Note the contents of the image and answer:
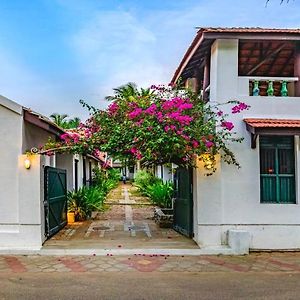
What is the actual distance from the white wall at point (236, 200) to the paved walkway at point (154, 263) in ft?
2.13

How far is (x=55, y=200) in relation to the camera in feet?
43.7

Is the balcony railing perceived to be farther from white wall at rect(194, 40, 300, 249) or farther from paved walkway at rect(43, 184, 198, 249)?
paved walkway at rect(43, 184, 198, 249)

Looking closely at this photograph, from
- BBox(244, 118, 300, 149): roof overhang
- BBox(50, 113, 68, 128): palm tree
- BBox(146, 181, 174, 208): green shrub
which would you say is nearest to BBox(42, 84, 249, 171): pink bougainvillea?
BBox(244, 118, 300, 149): roof overhang

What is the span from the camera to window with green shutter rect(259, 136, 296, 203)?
11.4 meters

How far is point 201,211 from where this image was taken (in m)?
11.3

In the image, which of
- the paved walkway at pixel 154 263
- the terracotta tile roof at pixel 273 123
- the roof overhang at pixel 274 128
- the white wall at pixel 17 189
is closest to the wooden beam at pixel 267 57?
the terracotta tile roof at pixel 273 123

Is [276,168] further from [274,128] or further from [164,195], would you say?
[164,195]

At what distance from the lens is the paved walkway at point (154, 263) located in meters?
9.37

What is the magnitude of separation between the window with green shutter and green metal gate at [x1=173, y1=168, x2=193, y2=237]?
6.97 ft

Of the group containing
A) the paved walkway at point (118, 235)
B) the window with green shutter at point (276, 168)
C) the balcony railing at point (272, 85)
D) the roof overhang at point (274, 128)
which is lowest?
the paved walkway at point (118, 235)

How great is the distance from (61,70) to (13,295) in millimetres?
17632

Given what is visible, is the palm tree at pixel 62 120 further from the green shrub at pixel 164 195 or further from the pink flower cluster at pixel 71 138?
the pink flower cluster at pixel 71 138

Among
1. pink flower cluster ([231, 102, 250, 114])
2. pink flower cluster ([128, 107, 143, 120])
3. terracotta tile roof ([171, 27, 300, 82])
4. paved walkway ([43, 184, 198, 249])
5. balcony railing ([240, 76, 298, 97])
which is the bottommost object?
paved walkway ([43, 184, 198, 249])

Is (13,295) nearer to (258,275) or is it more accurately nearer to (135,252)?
(135,252)
